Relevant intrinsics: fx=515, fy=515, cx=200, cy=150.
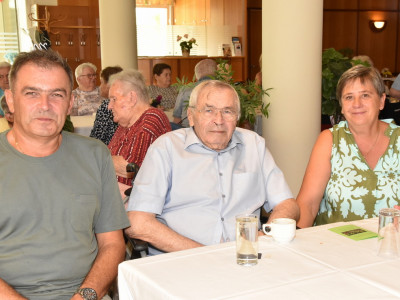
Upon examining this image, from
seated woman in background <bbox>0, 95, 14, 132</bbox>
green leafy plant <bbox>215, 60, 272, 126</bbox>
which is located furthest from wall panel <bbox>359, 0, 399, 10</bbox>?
seated woman in background <bbox>0, 95, 14, 132</bbox>

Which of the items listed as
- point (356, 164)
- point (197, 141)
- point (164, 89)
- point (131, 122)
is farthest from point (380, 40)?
point (197, 141)

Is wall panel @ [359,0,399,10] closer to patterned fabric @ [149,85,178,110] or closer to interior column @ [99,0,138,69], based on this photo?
patterned fabric @ [149,85,178,110]

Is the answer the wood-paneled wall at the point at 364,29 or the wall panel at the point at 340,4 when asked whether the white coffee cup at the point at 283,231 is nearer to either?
the wood-paneled wall at the point at 364,29

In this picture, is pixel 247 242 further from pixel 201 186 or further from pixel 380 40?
pixel 380 40

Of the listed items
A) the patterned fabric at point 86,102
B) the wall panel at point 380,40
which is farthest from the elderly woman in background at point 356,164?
the wall panel at point 380,40

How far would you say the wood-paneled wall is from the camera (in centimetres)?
1333

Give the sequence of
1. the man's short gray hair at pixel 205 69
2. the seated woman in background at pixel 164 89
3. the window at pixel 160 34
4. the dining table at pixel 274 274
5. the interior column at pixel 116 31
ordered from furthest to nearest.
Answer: the window at pixel 160 34
the seated woman in background at pixel 164 89
the interior column at pixel 116 31
the man's short gray hair at pixel 205 69
the dining table at pixel 274 274

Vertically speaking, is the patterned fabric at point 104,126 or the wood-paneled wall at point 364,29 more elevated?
the wood-paneled wall at point 364,29

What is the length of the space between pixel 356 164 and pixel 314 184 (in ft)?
0.77

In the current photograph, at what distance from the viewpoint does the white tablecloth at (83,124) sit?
5.38m

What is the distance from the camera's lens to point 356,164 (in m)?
2.62

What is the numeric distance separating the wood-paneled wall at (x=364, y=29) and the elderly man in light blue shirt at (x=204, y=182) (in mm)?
11443

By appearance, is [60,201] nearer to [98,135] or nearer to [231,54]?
[98,135]

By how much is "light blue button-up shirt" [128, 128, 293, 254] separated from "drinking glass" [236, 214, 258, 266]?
687mm
